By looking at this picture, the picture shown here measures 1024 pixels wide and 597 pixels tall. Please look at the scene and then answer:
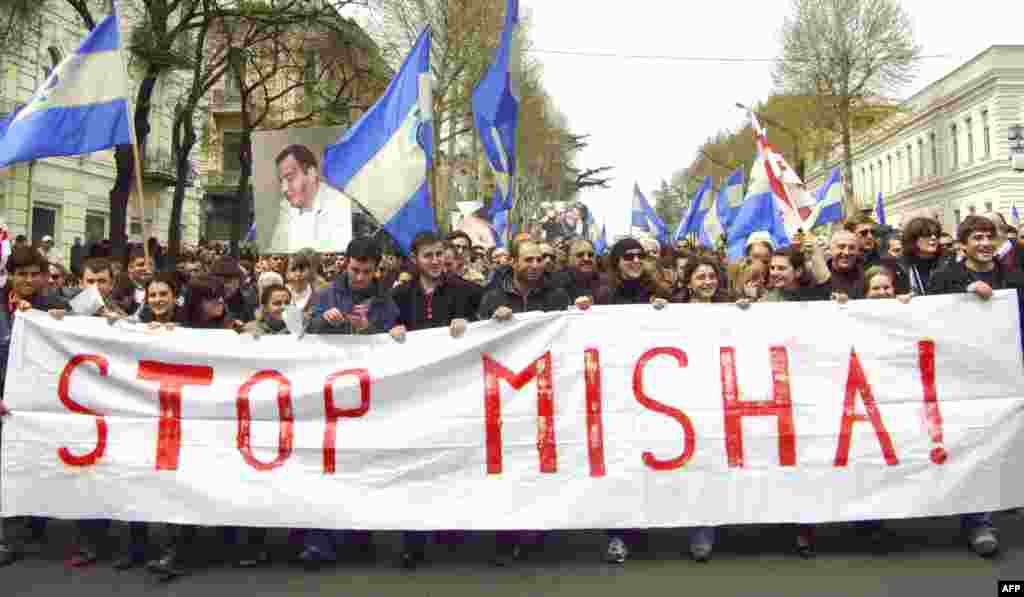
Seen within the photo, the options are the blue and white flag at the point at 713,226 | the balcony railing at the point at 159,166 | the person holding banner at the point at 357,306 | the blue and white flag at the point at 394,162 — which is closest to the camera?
the person holding banner at the point at 357,306

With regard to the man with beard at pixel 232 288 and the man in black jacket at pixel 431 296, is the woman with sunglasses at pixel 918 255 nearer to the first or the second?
the man in black jacket at pixel 431 296

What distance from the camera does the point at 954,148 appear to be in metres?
49.1

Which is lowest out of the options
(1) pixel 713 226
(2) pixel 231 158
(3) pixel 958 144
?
(1) pixel 713 226

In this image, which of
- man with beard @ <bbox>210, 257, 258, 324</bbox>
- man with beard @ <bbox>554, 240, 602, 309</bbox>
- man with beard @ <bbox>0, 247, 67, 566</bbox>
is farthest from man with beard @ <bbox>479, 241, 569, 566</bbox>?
man with beard @ <bbox>0, 247, 67, 566</bbox>

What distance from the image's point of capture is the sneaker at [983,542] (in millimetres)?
4887

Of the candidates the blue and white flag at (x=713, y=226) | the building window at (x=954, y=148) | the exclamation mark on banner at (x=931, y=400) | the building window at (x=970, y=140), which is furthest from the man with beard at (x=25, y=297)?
the building window at (x=954, y=148)

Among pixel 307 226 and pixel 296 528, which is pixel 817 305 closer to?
pixel 296 528

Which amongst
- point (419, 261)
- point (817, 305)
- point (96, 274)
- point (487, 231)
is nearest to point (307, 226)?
point (96, 274)

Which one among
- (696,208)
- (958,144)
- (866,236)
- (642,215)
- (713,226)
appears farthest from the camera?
(958,144)

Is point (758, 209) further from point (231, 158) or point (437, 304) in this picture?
point (231, 158)

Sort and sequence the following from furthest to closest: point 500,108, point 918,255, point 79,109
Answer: point 500,108
point 79,109
point 918,255

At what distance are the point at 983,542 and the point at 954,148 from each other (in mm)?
49480

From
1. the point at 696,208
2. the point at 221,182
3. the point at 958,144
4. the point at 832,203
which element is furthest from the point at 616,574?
the point at 958,144

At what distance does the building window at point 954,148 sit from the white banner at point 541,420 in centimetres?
4844
